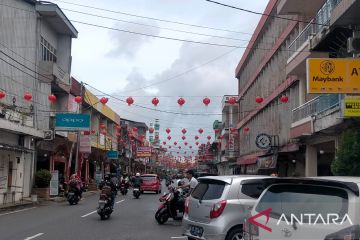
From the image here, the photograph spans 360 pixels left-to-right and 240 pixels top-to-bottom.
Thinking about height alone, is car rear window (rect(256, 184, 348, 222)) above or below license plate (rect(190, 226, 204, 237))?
above

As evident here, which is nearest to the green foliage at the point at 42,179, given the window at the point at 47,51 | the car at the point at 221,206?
the window at the point at 47,51

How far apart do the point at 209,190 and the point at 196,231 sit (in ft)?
2.83

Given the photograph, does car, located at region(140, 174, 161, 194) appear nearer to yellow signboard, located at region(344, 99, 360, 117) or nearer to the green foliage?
the green foliage

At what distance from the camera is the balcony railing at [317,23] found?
19562mm

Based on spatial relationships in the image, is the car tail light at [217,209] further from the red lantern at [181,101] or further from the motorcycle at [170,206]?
the red lantern at [181,101]

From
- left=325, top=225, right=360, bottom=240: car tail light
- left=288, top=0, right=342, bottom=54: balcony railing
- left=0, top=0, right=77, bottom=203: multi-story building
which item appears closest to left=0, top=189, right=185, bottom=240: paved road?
left=0, top=0, right=77, bottom=203: multi-story building

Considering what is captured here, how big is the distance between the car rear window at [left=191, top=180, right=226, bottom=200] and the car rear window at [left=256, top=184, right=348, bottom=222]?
166 inches

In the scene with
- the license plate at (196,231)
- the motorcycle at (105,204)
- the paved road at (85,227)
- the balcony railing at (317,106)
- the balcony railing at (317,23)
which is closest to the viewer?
the license plate at (196,231)

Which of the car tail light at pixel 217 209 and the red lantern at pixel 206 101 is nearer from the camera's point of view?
the car tail light at pixel 217 209

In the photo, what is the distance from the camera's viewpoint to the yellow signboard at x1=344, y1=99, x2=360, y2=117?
17344 millimetres

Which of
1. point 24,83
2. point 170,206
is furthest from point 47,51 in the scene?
point 170,206

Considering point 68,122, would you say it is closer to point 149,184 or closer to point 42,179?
point 42,179

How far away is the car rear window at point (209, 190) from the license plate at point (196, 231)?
2.00ft

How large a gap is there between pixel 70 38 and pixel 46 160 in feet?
31.5
